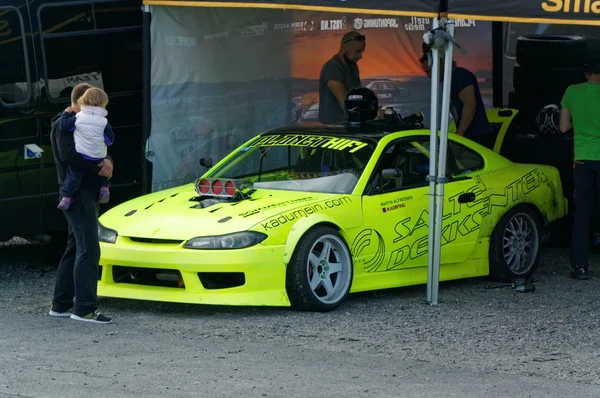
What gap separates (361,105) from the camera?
10.8 metres

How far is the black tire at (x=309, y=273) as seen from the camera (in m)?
Result: 8.83

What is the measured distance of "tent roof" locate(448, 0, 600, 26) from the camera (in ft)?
29.6

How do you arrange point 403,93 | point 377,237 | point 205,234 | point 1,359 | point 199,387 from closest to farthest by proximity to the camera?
point 199,387
point 1,359
point 205,234
point 377,237
point 403,93

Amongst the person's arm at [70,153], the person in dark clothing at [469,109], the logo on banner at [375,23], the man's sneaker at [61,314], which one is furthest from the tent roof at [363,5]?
the logo on banner at [375,23]

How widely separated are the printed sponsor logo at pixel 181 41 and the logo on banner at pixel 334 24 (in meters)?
2.62

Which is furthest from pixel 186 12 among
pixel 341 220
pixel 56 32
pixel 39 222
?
pixel 341 220

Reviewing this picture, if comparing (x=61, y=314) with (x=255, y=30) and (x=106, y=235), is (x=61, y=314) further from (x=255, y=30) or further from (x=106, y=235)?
(x=255, y=30)

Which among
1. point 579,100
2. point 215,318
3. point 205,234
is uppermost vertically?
point 579,100

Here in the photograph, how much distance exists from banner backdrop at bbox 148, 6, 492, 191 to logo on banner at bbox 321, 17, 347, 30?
1 cm

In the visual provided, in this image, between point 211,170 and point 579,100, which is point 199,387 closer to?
point 211,170

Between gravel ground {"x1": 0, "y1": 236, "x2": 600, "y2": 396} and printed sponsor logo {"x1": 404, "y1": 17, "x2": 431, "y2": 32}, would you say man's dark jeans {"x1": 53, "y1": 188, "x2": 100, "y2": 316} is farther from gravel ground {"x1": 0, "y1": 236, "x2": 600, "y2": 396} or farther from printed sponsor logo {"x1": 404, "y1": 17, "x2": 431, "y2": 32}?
printed sponsor logo {"x1": 404, "y1": 17, "x2": 431, "y2": 32}

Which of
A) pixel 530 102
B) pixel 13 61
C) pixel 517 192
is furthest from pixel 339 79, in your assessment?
pixel 13 61

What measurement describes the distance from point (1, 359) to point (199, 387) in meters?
1.41

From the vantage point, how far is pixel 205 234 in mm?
8766
